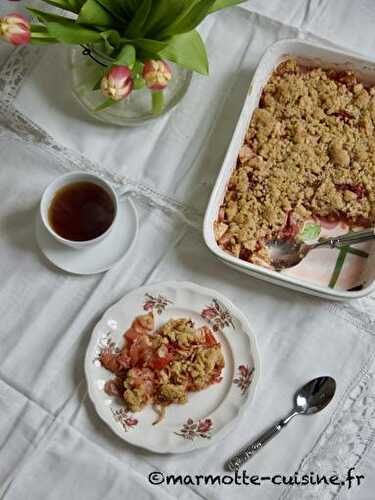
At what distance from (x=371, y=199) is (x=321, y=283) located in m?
0.15

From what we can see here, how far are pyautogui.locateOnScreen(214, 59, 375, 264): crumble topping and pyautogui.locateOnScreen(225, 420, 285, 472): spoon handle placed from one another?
0.25m

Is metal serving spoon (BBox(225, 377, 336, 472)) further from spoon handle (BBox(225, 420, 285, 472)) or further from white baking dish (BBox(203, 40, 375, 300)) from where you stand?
white baking dish (BBox(203, 40, 375, 300))

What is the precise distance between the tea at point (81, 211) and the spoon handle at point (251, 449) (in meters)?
0.38

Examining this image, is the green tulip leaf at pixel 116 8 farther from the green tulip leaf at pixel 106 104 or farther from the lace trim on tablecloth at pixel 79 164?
the lace trim on tablecloth at pixel 79 164

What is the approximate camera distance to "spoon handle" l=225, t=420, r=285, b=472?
37.4 inches

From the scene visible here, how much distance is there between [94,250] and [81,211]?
64 millimetres

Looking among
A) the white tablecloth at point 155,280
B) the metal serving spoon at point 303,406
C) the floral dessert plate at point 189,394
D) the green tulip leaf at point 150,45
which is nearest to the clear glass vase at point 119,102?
the white tablecloth at point 155,280

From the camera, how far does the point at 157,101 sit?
38.8 inches

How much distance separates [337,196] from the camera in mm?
1021

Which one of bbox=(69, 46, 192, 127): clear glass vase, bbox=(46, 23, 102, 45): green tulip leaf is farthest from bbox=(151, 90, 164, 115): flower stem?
bbox=(46, 23, 102, 45): green tulip leaf

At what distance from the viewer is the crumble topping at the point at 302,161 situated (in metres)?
1.01

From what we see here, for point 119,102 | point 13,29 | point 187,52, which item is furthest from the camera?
point 119,102

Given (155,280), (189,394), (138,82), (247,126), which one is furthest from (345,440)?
(138,82)

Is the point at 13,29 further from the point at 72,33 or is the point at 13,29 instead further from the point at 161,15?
the point at 161,15
